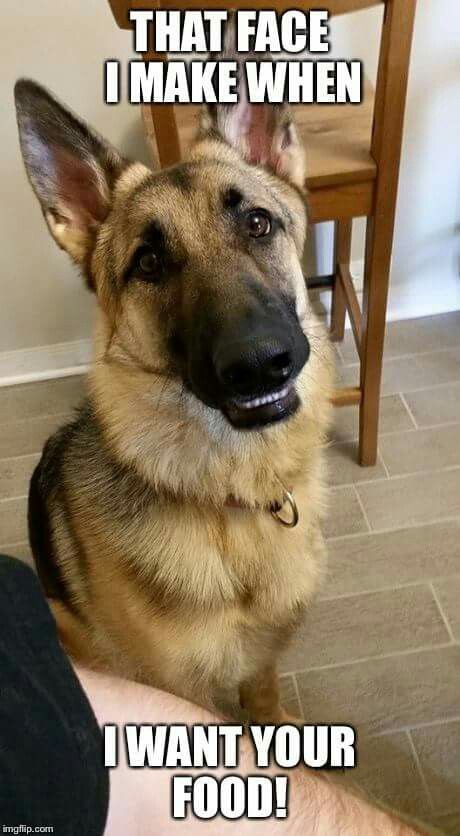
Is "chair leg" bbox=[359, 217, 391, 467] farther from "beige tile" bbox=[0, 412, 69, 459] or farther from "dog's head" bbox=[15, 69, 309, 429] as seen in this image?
"beige tile" bbox=[0, 412, 69, 459]

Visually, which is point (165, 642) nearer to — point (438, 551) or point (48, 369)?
point (438, 551)

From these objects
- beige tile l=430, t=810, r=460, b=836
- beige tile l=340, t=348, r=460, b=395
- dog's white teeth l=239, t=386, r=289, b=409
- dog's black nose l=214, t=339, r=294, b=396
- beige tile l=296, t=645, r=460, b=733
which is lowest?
beige tile l=430, t=810, r=460, b=836

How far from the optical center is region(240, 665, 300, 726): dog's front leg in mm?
1237

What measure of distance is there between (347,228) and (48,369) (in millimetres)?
1144

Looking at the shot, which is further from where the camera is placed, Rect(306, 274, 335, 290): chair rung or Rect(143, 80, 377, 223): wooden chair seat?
Rect(306, 274, 335, 290): chair rung

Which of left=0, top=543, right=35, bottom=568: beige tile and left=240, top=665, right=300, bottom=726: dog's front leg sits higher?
left=240, top=665, right=300, bottom=726: dog's front leg

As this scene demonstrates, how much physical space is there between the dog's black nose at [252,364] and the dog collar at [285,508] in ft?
0.90

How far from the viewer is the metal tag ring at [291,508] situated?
106 cm

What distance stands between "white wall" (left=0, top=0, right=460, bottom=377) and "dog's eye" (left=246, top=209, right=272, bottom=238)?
40.3 inches

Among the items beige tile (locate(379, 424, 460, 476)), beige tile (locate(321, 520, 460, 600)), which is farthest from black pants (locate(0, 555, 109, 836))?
beige tile (locate(379, 424, 460, 476))

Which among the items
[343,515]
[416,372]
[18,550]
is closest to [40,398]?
[18,550]

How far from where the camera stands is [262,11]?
3.50ft

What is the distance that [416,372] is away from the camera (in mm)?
2070

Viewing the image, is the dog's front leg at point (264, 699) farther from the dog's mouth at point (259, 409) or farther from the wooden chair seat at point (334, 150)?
the wooden chair seat at point (334, 150)
